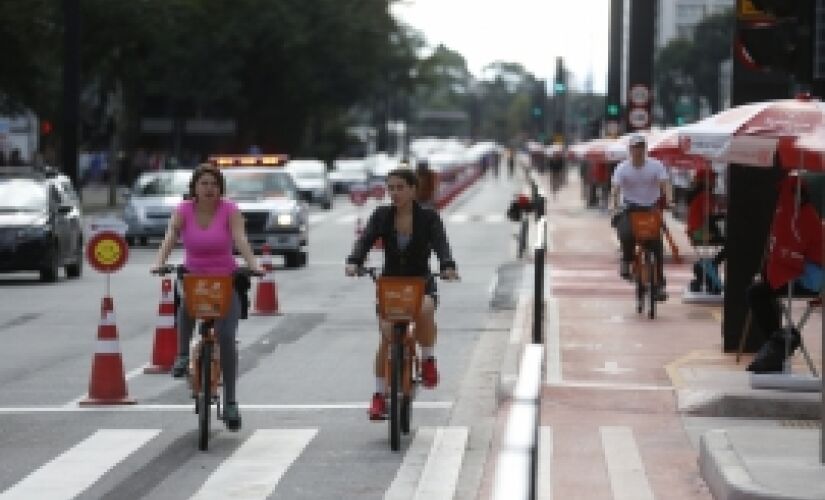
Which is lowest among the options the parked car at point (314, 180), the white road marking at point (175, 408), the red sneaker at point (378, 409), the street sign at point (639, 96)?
the parked car at point (314, 180)

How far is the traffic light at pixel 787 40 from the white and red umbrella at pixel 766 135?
1.68 metres

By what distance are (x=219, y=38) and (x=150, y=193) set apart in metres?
37.4

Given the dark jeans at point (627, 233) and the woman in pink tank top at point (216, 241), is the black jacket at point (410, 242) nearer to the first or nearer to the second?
the woman in pink tank top at point (216, 241)

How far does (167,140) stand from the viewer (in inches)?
4122

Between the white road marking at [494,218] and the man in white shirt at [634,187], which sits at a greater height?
the man in white shirt at [634,187]

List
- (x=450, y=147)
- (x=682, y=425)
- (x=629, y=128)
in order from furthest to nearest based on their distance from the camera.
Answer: (x=450, y=147)
(x=629, y=128)
(x=682, y=425)

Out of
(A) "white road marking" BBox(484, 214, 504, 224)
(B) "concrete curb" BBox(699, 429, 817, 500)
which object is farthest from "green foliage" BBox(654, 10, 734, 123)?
(B) "concrete curb" BBox(699, 429, 817, 500)

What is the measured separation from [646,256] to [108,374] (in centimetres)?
864

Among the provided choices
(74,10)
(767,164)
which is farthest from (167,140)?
(767,164)

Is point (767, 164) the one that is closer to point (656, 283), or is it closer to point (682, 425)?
point (682, 425)

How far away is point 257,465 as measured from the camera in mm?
12289

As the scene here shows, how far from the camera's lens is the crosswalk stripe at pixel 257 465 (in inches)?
448

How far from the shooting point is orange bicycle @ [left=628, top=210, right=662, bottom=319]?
22266 millimetres

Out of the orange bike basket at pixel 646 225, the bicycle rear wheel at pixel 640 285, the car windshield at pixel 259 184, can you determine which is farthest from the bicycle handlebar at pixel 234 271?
the car windshield at pixel 259 184
